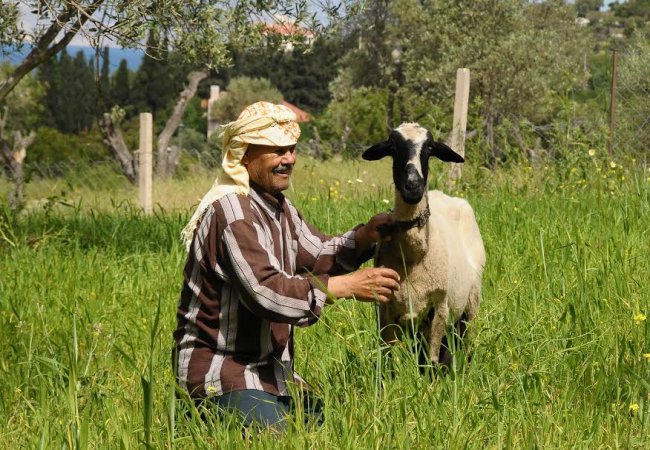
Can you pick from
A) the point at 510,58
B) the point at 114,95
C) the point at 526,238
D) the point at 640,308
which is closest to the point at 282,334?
the point at 640,308

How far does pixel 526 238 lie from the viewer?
7.36 meters

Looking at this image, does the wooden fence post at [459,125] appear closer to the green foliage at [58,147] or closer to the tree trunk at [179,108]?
the tree trunk at [179,108]

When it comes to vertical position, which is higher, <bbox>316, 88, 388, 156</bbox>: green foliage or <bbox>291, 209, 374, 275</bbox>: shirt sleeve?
<bbox>316, 88, 388, 156</bbox>: green foliage

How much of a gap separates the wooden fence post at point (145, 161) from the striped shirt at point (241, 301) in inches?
345

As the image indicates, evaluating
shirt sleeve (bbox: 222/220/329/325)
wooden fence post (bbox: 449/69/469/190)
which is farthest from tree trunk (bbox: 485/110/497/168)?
shirt sleeve (bbox: 222/220/329/325)

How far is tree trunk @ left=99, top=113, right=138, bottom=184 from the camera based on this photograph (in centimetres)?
2247

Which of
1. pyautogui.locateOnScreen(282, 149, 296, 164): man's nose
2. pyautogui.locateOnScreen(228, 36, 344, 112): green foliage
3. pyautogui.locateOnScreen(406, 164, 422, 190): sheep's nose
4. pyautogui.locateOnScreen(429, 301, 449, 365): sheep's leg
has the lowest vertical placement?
pyautogui.locateOnScreen(429, 301, 449, 365): sheep's leg

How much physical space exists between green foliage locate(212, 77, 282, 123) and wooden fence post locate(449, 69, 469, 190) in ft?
202

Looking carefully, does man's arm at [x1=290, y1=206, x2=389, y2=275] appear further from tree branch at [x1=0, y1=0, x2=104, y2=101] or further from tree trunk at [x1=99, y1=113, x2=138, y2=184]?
tree trunk at [x1=99, y1=113, x2=138, y2=184]

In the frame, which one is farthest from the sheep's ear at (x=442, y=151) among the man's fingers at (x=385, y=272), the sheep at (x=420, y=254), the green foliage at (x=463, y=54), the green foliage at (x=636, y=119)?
the green foliage at (x=463, y=54)

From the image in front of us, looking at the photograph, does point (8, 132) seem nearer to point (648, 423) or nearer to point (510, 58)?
point (510, 58)

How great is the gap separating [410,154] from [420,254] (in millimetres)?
558

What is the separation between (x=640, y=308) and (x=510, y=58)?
99.4ft

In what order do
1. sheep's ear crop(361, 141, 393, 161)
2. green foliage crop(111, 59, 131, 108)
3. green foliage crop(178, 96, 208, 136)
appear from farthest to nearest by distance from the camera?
1. green foliage crop(178, 96, 208, 136)
2. green foliage crop(111, 59, 131, 108)
3. sheep's ear crop(361, 141, 393, 161)
